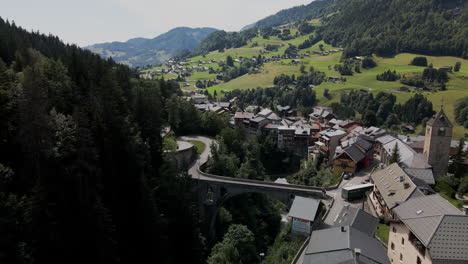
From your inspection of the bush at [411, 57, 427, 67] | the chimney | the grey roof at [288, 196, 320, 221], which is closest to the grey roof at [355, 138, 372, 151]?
the grey roof at [288, 196, 320, 221]

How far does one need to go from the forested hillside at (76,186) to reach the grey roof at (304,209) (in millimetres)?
12614

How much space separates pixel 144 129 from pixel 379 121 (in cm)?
9679

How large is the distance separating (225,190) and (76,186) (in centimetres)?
2920

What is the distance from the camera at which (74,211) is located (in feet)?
106

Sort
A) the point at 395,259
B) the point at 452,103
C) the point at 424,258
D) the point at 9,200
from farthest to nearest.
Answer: the point at 452,103
the point at 395,259
the point at 424,258
the point at 9,200

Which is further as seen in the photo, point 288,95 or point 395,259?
point 288,95

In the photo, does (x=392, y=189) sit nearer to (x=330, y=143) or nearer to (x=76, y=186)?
(x=330, y=143)

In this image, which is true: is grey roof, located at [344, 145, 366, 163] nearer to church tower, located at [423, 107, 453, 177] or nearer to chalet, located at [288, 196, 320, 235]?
church tower, located at [423, 107, 453, 177]

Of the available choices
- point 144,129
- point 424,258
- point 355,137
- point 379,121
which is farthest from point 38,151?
point 379,121

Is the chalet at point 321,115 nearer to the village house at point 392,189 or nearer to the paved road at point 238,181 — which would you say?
the paved road at point 238,181

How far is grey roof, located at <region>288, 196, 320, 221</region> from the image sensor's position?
43.8 metres

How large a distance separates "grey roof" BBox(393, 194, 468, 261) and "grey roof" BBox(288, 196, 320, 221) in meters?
12.4

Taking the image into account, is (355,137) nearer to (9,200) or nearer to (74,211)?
(74,211)

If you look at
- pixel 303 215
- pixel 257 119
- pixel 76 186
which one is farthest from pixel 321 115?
pixel 76 186
